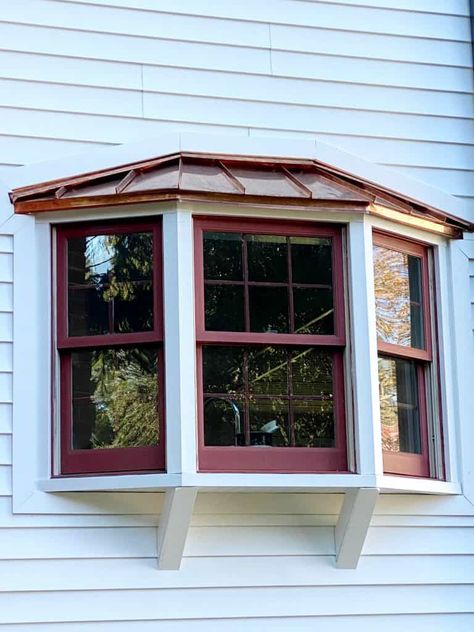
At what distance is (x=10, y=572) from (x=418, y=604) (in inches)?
81.9

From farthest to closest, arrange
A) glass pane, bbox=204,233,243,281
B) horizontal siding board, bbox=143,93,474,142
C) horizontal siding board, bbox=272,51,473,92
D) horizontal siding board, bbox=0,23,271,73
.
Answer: horizontal siding board, bbox=272,51,473,92 → horizontal siding board, bbox=143,93,474,142 → horizontal siding board, bbox=0,23,271,73 → glass pane, bbox=204,233,243,281

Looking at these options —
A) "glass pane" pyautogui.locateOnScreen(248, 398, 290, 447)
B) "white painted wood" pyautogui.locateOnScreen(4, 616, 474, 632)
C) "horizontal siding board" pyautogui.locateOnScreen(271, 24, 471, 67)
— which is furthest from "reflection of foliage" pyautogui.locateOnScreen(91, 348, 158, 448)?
"horizontal siding board" pyautogui.locateOnScreen(271, 24, 471, 67)

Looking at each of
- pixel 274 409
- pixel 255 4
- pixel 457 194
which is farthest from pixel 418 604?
pixel 255 4

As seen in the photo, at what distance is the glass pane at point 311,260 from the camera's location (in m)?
6.83

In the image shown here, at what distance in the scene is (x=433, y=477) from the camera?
7.18m

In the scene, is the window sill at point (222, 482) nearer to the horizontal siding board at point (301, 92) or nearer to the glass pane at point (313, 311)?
the glass pane at point (313, 311)

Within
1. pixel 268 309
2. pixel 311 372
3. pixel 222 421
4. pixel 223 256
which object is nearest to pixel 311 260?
pixel 268 309

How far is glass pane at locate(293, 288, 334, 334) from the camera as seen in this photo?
267 inches

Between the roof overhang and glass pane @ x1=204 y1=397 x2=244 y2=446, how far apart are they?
0.98m

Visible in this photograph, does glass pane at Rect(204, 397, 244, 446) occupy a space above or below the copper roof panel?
below

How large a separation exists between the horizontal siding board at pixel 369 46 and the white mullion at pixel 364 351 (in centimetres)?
119

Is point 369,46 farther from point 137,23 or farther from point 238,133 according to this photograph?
point 137,23

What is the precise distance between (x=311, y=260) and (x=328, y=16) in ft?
5.16

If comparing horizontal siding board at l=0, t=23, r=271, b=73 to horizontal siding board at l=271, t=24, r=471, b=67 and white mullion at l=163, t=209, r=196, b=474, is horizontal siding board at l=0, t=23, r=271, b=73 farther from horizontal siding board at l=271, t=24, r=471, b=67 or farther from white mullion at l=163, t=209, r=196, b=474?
white mullion at l=163, t=209, r=196, b=474
